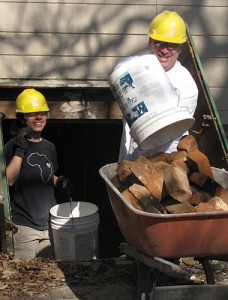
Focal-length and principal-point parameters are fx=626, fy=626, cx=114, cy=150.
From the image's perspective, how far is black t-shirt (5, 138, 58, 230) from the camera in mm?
5582

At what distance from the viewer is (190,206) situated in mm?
3607

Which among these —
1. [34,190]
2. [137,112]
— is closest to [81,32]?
[34,190]

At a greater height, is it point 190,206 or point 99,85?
point 99,85

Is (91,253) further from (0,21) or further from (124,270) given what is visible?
(0,21)

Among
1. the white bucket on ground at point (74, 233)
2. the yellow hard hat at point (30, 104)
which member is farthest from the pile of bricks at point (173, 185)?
the yellow hard hat at point (30, 104)

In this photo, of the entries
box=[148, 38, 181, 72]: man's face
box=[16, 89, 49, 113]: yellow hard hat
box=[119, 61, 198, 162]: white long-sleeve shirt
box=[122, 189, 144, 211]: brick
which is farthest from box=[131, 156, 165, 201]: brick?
box=[16, 89, 49, 113]: yellow hard hat

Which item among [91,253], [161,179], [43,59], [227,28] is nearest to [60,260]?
[91,253]

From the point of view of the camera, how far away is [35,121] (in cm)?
570

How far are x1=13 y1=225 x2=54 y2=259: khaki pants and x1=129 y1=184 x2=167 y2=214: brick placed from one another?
6.68ft

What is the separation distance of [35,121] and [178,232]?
2564 mm

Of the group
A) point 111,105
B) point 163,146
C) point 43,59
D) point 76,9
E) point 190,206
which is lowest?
point 190,206

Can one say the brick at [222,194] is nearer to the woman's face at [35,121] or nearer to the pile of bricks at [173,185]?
the pile of bricks at [173,185]

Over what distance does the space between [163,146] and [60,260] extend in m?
1.53

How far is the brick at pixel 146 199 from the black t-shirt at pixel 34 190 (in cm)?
200
